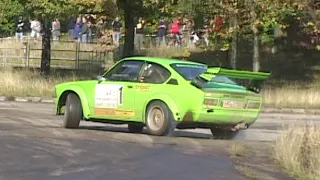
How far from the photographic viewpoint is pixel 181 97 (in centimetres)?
1606

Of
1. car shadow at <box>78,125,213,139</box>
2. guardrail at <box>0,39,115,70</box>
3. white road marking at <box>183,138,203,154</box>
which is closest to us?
white road marking at <box>183,138,203,154</box>

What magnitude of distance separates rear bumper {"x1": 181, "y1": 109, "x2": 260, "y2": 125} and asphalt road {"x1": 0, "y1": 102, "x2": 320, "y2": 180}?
1.38ft

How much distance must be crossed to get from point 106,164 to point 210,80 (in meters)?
4.97

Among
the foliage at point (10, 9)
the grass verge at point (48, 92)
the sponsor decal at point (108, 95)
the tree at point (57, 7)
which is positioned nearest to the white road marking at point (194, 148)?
the sponsor decal at point (108, 95)

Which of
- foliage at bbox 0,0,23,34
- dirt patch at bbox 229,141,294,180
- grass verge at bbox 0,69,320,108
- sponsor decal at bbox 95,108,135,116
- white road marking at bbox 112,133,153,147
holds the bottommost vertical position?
grass verge at bbox 0,69,320,108

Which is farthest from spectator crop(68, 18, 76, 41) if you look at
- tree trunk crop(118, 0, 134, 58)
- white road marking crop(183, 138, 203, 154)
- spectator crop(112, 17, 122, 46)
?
white road marking crop(183, 138, 203, 154)

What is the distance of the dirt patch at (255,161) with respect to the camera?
1130 cm

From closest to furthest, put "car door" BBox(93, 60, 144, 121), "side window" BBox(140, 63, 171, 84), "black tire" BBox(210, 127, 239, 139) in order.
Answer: "side window" BBox(140, 63, 171, 84) → "car door" BBox(93, 60, 144, 121) → "black tire" BBox(210, 127, 239, 139)

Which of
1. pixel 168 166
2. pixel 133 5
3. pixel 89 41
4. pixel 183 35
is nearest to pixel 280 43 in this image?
pixel 183 35

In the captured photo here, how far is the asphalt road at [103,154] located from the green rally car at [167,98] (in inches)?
15.3

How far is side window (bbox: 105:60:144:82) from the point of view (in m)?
17.1

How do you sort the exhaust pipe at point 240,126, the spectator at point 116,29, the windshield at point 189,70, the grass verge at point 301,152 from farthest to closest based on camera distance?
the spectator at point 116,29 → the exhaust pipe at point 240,126 → the windshield at point 189,70 → the grass verge at point 301,152

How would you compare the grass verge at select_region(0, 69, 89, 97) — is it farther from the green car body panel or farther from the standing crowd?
the green car body panel

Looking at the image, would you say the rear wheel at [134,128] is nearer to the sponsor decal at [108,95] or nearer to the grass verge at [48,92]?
the sponsor decal at [108,95]
